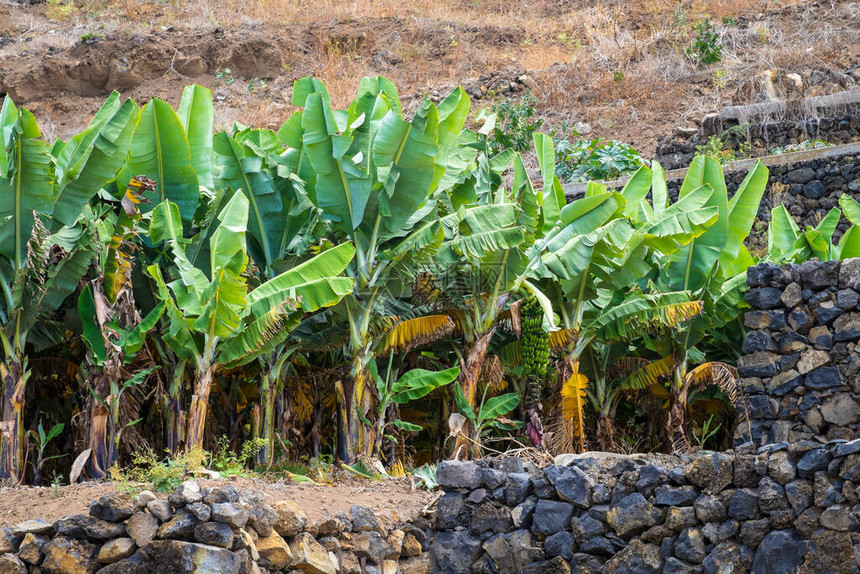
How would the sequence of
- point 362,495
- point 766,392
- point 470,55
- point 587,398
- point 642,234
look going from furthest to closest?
point 470,55, point 587,398, point 642,234, point 766,392, point 362,495

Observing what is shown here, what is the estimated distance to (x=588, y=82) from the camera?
24.8 meters

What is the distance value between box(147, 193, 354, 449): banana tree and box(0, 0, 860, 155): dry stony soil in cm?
1275

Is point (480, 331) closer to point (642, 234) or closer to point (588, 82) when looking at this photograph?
point (642, 234)

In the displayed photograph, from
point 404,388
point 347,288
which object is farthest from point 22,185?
point 404,388

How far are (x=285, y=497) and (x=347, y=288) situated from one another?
7.22 feet

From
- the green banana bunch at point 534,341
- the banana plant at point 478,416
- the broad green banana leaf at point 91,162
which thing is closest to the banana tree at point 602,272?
the green banana bunch at point 534,341

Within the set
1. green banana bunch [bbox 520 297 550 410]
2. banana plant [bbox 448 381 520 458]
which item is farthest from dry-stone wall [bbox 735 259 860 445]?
banana plant [bbox 448 381 520 458]

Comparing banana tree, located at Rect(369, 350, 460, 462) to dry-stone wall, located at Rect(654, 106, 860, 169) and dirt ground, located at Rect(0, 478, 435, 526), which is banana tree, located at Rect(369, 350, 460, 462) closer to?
dirt ground, located at Rect(0, 478, 435, 526)

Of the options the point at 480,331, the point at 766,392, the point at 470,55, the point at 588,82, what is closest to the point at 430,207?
the point at 480,331

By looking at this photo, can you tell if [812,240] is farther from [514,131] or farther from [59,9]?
[59,9]

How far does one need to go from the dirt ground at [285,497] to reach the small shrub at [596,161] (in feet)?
30.8

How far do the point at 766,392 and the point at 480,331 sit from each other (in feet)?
11.2

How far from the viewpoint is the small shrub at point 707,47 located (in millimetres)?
23516

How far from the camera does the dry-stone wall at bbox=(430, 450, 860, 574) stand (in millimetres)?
6305
